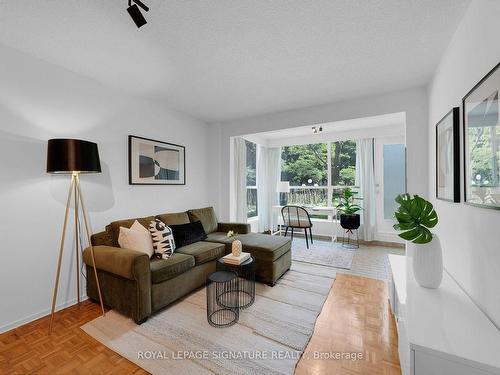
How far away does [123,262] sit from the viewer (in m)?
2.01

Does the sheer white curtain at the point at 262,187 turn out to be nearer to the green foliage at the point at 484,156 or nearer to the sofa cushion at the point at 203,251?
the sofa cushion at the point at 203,251

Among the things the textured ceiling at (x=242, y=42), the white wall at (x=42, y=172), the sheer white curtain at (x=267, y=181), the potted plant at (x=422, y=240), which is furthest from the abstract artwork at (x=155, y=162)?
the potted plant at (x=422, y=240)

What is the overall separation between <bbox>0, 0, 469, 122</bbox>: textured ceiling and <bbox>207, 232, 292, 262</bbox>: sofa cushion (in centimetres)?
195

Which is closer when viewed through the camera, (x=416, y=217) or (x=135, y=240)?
(x=416, y=217)

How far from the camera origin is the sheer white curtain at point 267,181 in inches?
219

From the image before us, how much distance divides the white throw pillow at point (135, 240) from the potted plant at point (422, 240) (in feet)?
7.57

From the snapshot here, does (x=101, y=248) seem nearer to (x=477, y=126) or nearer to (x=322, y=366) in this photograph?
(x=322, y=366)

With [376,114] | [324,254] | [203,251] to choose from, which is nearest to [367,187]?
[324,254]

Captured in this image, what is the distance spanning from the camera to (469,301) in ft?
4.58

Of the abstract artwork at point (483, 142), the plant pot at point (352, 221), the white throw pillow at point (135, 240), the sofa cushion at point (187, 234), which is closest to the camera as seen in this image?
the abstract artwork at point (483, 142)

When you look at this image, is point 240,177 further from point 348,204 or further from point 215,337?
point 215,337

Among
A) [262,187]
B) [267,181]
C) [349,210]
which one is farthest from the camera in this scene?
[267,181]

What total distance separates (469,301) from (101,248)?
9.73 ft

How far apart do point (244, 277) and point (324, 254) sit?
6.27 ft
